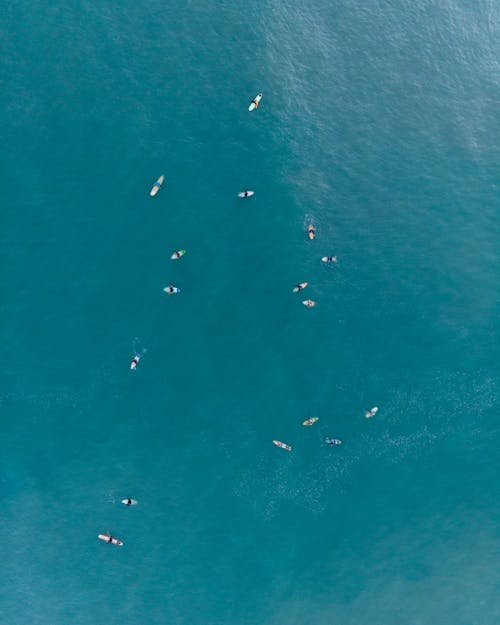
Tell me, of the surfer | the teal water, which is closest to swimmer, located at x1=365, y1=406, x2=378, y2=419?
the teal water

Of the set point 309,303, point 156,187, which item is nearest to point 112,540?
point 309,303

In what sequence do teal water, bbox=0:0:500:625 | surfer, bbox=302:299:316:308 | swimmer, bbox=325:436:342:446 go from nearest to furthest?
teal water, bbox=0:0:500:625
swimmer, bbox=325:436:342:446
surfer, bbox=302:299:316:308

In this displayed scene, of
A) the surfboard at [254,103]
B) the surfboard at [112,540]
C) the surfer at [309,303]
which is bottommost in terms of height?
the surfboard at [112,540]

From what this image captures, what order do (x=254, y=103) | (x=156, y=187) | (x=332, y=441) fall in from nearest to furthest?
(x=332, y=441), (x=156, y=187), (x=254, y=103)

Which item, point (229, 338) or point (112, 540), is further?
point (229, 338)

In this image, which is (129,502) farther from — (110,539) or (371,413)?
(371,413)

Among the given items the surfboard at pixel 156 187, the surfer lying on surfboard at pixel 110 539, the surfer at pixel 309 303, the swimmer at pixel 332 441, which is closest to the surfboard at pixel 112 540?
the surfer lying on surfboard at pixel 110 539

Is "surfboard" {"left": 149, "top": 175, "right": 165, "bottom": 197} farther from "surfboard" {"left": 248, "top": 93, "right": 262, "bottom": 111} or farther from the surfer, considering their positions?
the surfer

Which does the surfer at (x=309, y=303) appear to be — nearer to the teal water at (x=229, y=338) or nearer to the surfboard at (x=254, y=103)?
the teal water at (x=229, y=338)

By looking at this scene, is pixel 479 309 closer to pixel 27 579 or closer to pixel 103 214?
pixel 103 214
